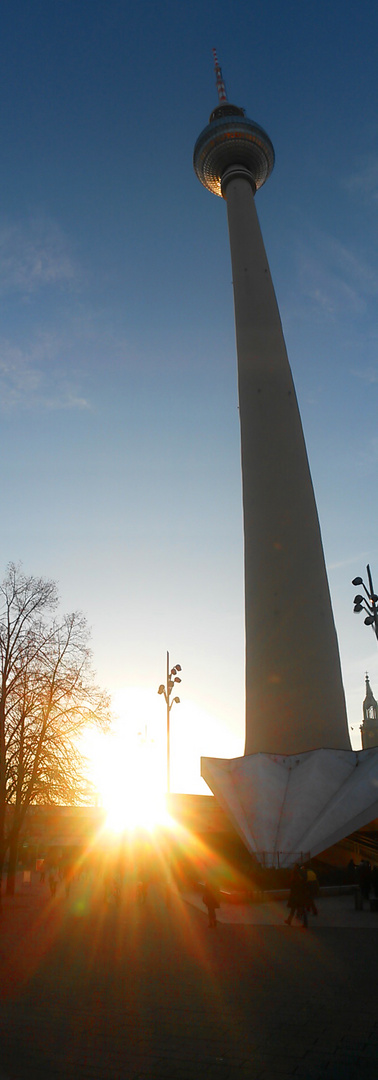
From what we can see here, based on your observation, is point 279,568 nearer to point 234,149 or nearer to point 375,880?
point 375,880

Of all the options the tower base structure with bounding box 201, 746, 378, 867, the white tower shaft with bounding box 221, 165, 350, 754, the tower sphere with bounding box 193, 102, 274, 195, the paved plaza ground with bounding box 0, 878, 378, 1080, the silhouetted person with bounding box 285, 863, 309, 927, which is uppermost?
the tower sphere with bounding box 193, 102, 274, 195

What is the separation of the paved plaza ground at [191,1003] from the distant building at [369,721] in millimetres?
77746

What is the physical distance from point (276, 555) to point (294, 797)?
44.9ft

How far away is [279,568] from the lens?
3538 centimetres

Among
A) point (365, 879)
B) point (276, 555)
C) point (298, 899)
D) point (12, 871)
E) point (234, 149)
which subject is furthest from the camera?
point (234, 149)

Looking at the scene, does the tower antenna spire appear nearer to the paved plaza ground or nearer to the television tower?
the television tower

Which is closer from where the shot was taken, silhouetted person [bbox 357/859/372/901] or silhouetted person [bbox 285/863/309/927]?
silhouetted person [bbox 285/863/309/927]

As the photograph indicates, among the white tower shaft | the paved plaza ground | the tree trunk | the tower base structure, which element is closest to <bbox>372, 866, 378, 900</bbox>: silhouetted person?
the tower base structure

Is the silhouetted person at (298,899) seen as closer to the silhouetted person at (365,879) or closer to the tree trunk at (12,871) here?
the silhouetted person at (365,879)

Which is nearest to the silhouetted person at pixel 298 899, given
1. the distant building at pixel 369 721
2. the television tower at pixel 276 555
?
the television tower at pixel 276 555

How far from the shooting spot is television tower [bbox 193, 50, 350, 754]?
3316cm

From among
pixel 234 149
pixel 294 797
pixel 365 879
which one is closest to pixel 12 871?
pixel 294 797

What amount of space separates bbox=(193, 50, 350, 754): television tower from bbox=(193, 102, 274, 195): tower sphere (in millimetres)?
11234

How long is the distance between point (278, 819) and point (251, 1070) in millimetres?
19847
